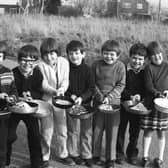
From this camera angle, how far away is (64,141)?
12.8 feet

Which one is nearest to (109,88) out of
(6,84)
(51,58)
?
(51,58)

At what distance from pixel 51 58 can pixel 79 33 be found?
10582 millimetres

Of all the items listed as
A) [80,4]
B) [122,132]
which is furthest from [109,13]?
[122,132]

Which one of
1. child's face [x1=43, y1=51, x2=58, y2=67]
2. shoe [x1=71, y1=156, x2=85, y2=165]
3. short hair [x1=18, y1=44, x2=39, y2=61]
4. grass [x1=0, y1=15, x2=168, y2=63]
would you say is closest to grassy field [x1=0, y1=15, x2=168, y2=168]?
grass [x1=0, y1=15, x2=168, y2=63]

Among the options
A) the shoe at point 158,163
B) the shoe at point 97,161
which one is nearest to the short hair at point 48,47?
the shoe at point 97,161

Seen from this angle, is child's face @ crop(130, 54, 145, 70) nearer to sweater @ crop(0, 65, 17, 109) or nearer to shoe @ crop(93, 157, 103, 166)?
shoe @ crop(93, 157, 103, 166)

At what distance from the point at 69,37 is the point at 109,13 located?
15.3 m

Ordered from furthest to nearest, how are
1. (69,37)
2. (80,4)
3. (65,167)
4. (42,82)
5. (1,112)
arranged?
1. (80,4)
2. (69,37)
3. (65,167)
4. (42,82)
5. (1,112)

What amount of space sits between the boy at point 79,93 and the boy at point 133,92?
16.2 inches

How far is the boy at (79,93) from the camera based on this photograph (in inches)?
147

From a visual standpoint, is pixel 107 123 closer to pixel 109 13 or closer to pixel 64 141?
pixel 64 141

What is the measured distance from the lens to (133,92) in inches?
151

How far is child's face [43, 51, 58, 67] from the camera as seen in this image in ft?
12.0

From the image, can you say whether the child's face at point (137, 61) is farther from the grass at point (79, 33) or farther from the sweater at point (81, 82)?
the grass at point (79, 33)
